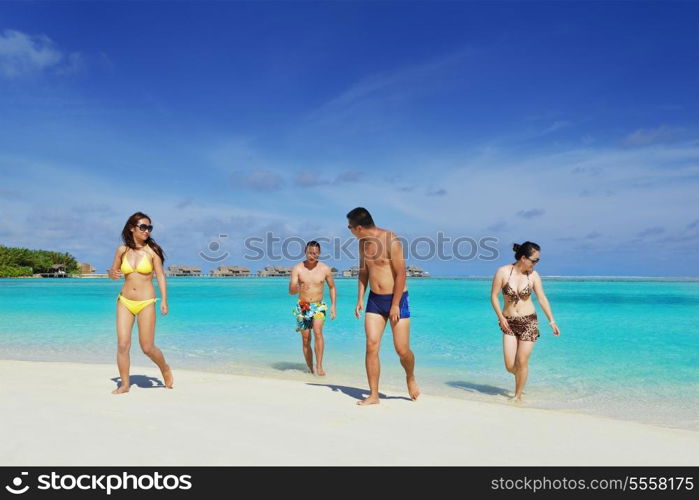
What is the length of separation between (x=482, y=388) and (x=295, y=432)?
4130 millimetres

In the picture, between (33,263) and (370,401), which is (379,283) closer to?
(370,401)

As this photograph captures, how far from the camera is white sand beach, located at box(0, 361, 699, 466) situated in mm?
3564

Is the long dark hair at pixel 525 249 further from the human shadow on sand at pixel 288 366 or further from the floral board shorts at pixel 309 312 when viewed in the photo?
the human shadow on sand at pixel 288 366

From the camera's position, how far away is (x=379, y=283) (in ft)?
16.9

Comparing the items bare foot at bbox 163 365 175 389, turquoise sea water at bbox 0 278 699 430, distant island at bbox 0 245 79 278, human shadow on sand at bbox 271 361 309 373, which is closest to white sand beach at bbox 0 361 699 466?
bare foot at bbox 163 365 175 389

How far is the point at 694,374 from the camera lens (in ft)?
28.1

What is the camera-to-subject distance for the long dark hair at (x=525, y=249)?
6043mm

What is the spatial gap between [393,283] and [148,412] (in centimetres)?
256

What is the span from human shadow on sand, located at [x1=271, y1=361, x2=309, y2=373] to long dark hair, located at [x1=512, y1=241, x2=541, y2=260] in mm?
4119

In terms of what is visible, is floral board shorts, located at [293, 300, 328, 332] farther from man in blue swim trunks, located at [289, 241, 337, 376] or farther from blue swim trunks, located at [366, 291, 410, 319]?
blue swim trunks, located at [366, 291, 410, 319]

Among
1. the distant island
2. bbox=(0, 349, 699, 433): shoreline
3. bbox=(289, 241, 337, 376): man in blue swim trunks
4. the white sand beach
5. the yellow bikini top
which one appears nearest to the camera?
the white sand beach

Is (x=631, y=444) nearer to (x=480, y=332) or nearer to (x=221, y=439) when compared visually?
(x=221, y=439)

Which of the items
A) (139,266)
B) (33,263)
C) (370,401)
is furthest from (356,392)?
(33,263)
